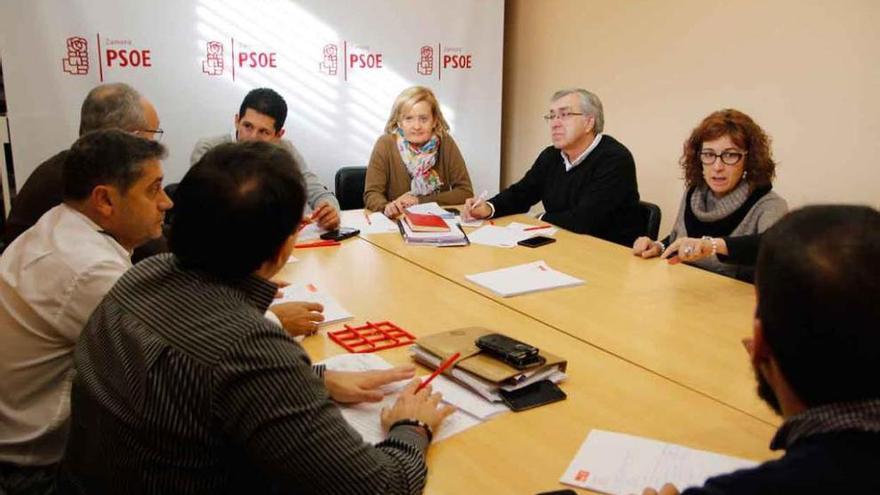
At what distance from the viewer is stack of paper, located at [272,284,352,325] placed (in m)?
2.11

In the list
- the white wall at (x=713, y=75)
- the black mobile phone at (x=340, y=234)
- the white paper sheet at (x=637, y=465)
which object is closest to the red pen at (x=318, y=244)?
the black mobile phone at (x=340, y=234)

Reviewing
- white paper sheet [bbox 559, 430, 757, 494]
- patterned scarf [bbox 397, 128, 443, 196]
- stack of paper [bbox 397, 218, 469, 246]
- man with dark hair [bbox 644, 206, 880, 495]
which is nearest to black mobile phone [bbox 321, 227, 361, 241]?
stack of paper [bbox 397, 218, 469, 246]

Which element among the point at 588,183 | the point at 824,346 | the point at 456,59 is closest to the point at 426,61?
the point at 456,59

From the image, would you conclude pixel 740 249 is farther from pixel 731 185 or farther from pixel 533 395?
pixel 533 395

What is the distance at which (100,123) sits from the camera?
2535mm

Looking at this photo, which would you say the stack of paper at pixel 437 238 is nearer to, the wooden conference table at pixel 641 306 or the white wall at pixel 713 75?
the wooden conference table at pixel 641 306

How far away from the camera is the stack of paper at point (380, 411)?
1463mm

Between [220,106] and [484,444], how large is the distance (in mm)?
3285

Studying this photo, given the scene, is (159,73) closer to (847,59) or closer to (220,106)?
(220,106)

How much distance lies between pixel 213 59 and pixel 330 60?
2.26 feet

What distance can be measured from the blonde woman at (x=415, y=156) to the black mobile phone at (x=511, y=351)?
229 centimetres

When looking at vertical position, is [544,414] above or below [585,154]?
below

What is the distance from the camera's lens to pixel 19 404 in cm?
166

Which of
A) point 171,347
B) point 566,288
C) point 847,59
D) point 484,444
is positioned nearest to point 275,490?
point 171,347
